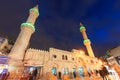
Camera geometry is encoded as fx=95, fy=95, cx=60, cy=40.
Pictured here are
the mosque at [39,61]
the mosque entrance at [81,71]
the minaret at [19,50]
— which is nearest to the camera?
the minaret at [19,50]

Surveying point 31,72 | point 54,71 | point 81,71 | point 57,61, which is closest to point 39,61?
point 31,72

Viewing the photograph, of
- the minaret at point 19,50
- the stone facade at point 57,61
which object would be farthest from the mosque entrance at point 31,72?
the minaret at point 19,50

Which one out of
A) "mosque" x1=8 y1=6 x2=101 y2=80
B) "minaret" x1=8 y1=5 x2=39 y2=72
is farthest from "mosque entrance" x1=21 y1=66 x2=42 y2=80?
"minaret" x1=8 y1=5 x2=39 y2=72

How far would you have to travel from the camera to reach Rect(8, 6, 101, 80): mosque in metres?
19.5

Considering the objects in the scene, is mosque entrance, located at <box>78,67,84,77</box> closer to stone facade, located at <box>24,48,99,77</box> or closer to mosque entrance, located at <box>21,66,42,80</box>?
stone facade, located at <box>24,48,99,77</box>

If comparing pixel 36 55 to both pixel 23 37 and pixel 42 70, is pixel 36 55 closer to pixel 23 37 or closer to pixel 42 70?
pixel 42 70

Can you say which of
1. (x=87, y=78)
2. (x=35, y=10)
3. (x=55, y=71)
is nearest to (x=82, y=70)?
(x=87, y=78)

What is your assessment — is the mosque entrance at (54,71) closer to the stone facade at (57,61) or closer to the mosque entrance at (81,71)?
the stone facade at (57,61)

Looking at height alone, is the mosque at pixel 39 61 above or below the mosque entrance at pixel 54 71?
above

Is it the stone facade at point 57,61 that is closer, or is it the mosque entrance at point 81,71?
the stone facade at point 57,61

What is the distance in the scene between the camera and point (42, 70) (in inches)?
806

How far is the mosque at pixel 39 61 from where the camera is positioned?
1952cm

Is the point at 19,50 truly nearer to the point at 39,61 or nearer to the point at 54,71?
the point at 39,61

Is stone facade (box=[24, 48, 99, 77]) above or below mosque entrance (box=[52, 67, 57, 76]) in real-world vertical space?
above
